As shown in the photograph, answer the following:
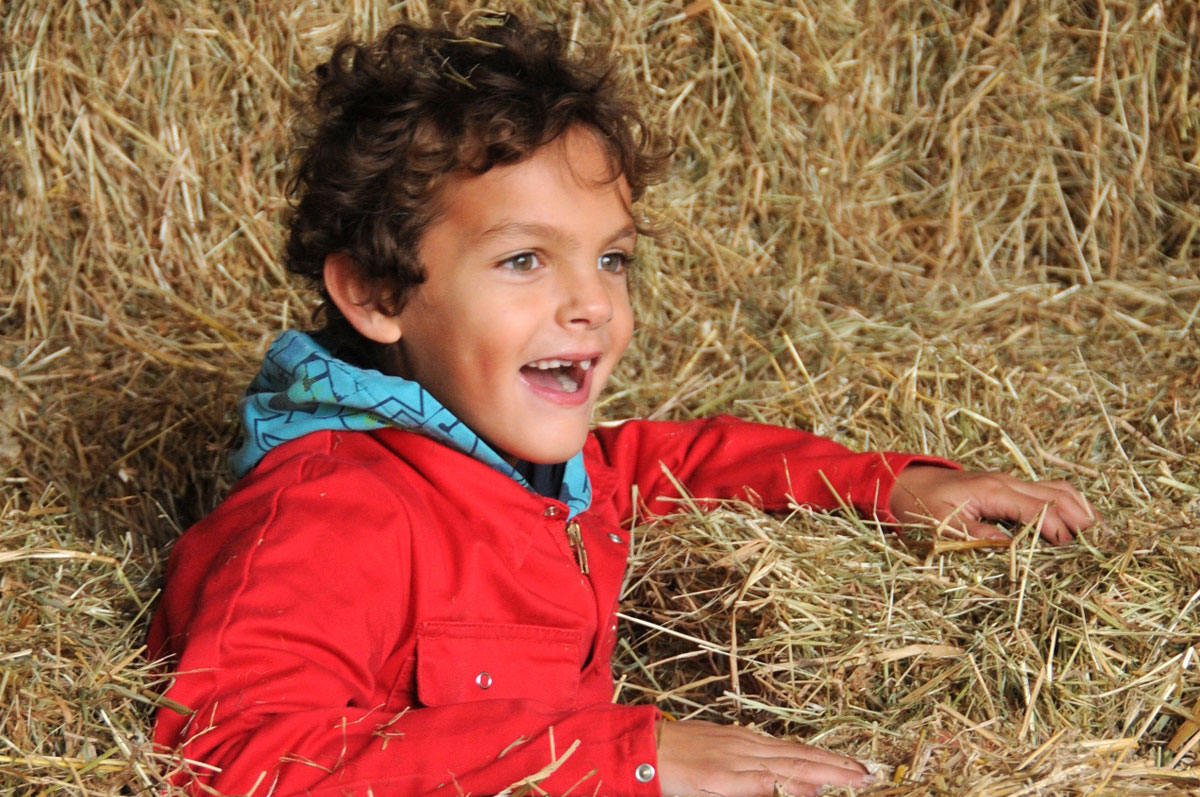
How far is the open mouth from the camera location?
2.25 metres

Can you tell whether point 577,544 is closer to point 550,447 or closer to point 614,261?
point 550,447

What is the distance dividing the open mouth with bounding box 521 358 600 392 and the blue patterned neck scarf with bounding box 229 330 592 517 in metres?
0.15

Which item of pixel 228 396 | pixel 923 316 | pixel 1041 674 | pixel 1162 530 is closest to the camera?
pixel 1041 674

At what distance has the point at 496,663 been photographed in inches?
85.7

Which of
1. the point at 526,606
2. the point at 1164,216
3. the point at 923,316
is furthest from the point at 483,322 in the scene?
the point at 1164,216

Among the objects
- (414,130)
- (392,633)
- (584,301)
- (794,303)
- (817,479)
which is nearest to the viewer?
(392,633)

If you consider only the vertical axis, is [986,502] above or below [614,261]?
below

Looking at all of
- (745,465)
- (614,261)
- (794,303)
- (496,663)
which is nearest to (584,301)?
(614,261)

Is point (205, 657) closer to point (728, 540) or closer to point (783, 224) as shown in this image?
point (728, 540)

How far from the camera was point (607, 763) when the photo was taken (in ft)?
6.05

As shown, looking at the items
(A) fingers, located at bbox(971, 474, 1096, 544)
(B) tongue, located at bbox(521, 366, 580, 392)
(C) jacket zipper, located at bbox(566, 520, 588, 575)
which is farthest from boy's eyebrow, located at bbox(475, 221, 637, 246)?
(A) fingers, located at bbox(971, 474, 1096, 544)

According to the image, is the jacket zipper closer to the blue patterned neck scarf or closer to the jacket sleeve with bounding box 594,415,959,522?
the blue patterned neck scarf

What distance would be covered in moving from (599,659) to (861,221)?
78.8 inches

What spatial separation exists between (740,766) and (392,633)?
57 cm
